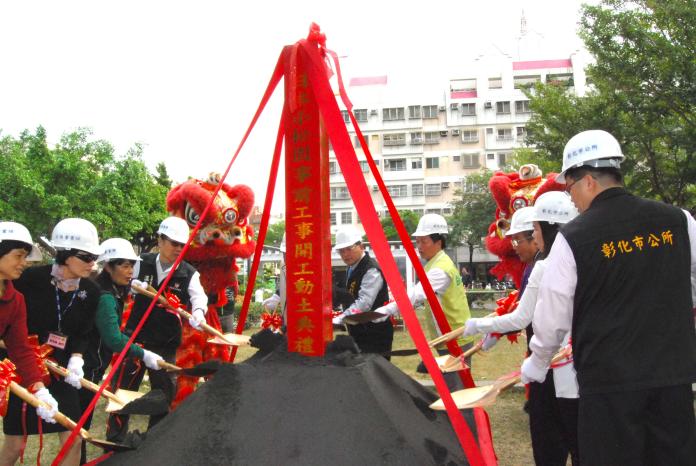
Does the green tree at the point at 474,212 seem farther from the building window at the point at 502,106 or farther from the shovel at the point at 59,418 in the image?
the shovel at the point at 59,418

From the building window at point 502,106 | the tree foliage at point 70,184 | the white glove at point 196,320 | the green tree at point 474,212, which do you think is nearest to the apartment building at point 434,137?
the building window at point 502,106

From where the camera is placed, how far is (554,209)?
3.45 m

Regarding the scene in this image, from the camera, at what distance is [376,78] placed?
4575 cm

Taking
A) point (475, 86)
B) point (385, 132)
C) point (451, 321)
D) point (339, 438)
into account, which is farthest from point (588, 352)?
point (475, 86)

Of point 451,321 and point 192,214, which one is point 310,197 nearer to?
point 451,321

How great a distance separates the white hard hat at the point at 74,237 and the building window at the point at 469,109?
40206 millimetres

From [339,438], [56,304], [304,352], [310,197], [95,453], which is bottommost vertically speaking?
[95,453]

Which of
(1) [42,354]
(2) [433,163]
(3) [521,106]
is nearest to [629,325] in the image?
(1) [42,354]

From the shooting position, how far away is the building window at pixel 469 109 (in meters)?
41.8

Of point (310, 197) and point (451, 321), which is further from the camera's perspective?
point (451, 321)

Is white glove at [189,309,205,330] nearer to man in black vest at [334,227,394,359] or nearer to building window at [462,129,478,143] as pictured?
man in black vest at [334,227,394,359]

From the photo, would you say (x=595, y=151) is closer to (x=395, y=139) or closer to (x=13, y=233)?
(x=13, y=233)

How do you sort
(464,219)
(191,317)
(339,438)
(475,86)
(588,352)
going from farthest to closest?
(475,86) < (464,219) < (191,317) < (339,438) < (588,352)

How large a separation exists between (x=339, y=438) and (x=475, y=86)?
4403 centimetres
